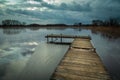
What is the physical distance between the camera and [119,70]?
37.1 feet

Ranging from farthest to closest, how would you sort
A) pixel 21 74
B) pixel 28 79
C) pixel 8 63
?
pixel 8 63 < pixel 21 74 < pixel 28 79

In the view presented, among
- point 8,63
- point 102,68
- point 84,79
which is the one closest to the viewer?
point 84,79

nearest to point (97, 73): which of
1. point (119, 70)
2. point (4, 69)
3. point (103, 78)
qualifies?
point (103, 78)

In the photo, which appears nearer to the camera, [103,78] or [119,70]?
[103,78]

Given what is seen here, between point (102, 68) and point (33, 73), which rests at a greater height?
point (102, 68)

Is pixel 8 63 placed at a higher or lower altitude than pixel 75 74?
lower

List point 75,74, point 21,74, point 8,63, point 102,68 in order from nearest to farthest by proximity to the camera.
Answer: point 75,74 → point 102,68 → point 21,74 → point 8,63

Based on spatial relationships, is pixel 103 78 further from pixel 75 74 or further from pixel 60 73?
pixel 60 73

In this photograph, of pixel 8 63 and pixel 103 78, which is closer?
pixel 103 78

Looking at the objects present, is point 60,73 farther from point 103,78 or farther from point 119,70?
point 119,70

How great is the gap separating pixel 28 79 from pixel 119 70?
7200 millimetres

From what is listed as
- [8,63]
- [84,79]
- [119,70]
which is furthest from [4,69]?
[119,70]

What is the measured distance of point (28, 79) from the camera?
980 cm

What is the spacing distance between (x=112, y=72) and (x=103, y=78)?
15.1ft
